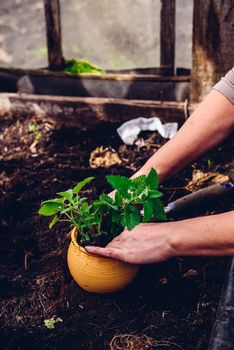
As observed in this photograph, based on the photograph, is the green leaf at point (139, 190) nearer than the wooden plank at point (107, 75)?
Yes

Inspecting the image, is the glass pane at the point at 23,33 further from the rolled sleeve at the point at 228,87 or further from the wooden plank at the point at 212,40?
the rolled sleeve at the point at 228,87

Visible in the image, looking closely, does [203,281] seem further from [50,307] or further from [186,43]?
[186,43]

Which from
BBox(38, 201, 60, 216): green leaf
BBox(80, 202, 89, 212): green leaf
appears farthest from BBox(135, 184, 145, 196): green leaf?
BBox(38, 201, 60, 216): green leaf

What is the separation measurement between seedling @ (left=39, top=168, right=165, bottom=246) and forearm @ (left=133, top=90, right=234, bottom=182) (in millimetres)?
301

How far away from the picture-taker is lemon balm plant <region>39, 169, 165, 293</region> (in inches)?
89.0

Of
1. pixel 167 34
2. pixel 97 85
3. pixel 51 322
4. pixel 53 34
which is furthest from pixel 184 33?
pixel 51 322

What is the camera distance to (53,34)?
14.3 feet

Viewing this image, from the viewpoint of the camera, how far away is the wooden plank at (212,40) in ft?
11.7

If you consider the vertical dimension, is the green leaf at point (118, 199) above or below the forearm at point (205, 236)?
above

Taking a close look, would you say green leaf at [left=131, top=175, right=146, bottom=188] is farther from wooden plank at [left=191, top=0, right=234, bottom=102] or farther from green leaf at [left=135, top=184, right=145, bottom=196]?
wooden plank at [left=191, top=0, right=234, bottom=102]

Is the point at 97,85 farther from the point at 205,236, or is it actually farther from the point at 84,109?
the point at 205,236

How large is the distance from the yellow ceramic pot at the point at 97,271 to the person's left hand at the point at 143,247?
6cm

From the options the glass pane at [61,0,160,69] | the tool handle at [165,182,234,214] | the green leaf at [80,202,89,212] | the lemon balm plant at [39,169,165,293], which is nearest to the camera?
the lemon balm plant at [39,169,165,293]

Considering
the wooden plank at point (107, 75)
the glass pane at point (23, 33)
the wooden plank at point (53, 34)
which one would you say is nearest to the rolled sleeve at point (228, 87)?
the wooden plank at point (107, 75)
